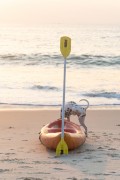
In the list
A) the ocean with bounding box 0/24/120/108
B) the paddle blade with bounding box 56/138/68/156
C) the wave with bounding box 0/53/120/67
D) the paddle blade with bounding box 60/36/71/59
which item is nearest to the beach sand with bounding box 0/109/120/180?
the paddle blade with bounding box 56/138/68/156

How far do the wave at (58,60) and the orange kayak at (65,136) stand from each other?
20008mm

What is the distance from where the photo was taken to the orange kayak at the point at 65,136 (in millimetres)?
7508

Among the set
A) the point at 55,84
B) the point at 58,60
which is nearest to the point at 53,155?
the point at 55,84

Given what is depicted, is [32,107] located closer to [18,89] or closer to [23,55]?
[18,89]

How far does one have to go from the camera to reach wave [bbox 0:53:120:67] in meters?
29.4

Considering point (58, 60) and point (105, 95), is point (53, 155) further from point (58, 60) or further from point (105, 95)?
point (58, 60)

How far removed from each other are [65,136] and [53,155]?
38 centimetres

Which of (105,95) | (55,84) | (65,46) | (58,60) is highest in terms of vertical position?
(65,46)

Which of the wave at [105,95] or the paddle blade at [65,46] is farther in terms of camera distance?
the wave at [105,95]

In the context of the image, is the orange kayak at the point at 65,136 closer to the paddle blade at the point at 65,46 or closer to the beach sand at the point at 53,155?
the beach sand at the point at 53,155

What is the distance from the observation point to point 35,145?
816 centimetres

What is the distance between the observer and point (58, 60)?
31250 mm

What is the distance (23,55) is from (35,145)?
1055 inches

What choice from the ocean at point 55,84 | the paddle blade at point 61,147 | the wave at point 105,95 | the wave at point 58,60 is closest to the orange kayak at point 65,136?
the paddle blade at point 61,147
